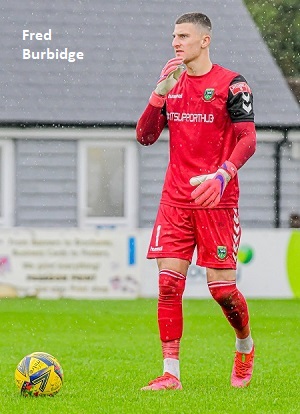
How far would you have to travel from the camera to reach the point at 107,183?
2330 centimetres

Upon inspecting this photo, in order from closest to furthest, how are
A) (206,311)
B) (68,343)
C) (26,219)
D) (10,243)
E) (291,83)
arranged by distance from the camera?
1. (68,343)
2. (206,311)
3. (10,243)
4. (26,219)
5. (291,83)

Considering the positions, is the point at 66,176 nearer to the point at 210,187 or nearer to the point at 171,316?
the point at 171,316

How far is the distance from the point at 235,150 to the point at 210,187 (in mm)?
438

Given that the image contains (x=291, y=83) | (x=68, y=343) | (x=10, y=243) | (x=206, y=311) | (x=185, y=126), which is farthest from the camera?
(x=291, y=83)

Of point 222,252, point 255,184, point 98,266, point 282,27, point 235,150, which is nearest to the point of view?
point 235,150

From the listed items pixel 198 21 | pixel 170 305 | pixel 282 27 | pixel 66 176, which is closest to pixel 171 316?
pixel 170 305

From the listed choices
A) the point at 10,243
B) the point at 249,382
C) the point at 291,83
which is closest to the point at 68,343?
the point at 249,382

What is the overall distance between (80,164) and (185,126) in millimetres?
15446

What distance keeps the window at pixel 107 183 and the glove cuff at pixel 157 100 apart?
15.4 metres

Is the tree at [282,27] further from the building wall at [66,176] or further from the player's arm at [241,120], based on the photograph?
the player's arm at [241,120]

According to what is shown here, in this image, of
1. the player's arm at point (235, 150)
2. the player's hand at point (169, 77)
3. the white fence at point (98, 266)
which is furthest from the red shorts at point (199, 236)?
the white fence at point (98, 266)

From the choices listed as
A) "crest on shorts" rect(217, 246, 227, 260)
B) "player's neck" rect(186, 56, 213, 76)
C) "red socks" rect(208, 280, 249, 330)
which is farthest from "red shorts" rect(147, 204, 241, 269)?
"player's neck" rect(186, 56, 213, 76)

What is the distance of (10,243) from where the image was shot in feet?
55.4

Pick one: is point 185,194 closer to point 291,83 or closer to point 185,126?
point 185,126
